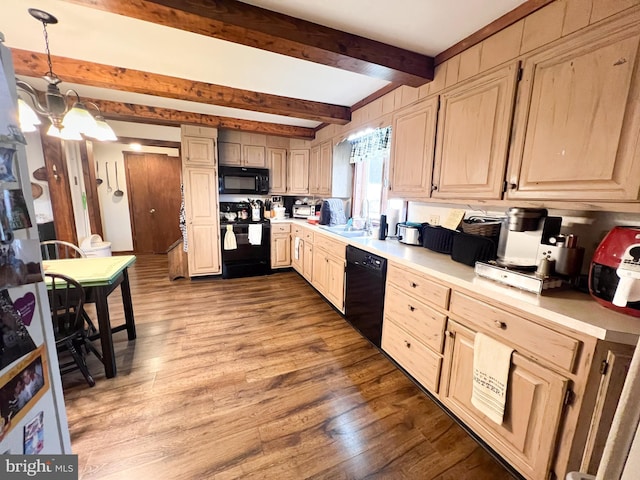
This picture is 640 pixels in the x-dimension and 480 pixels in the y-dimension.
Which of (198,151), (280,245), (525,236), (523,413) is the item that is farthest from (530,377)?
Answer: (198,151)

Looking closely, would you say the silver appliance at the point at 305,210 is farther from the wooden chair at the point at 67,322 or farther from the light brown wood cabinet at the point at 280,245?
the wooden chair at the point at 67,322

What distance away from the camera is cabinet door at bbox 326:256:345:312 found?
9.19 ft

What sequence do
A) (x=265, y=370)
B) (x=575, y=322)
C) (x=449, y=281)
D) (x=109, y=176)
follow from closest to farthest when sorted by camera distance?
(x=575, y=322)
(x=449, y=281)
(x=265, y=370)
(x=109, y=176)

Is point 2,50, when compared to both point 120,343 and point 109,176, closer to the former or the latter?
point 120,343

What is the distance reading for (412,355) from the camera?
1853 mm

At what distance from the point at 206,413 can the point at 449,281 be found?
1708 mm

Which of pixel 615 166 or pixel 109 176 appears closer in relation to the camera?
pixel 615 166

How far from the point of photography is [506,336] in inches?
48.8

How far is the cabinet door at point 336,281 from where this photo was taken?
110 inches

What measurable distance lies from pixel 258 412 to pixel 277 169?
3644 millimetres

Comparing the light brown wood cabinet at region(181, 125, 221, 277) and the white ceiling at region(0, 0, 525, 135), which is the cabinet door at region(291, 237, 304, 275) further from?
the white ceiling at region(0, 0, 525, 135)

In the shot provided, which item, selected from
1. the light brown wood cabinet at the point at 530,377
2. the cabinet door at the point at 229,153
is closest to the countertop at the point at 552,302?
the light brown wood cabinet at the point at 530,377

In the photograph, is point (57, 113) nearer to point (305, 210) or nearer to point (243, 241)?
point (243, 241)

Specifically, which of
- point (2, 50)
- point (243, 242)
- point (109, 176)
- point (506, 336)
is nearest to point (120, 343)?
point (243, 242)
